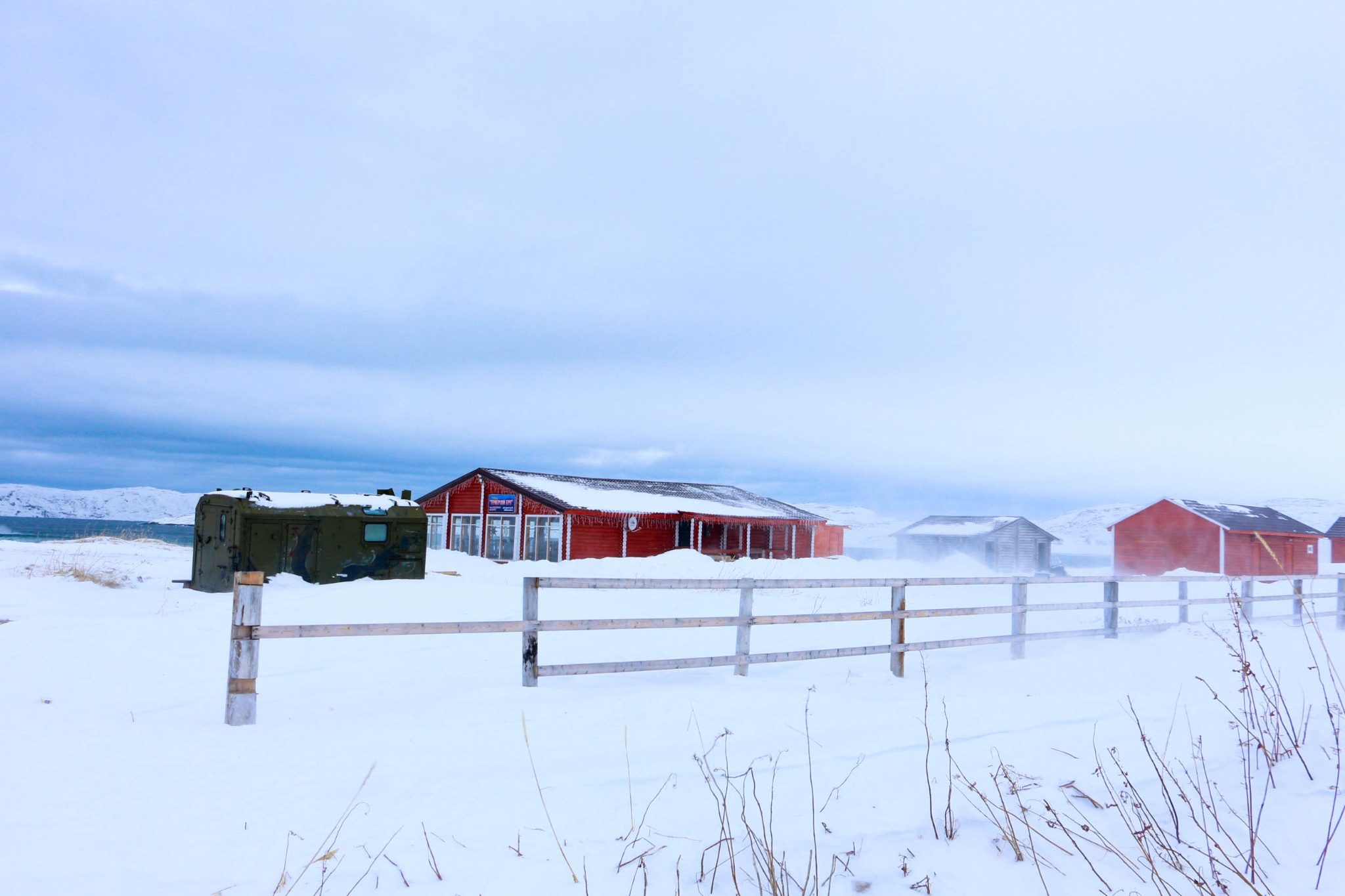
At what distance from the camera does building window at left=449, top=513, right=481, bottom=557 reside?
34.0m

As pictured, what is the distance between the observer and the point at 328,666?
854 cm

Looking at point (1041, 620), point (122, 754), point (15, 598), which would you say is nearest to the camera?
point (122, 754)

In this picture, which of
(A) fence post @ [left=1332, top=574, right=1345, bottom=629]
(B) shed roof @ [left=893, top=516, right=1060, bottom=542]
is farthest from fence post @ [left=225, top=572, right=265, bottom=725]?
(B) shed roof @ [left=893, top=516, right=1060, bottom=542]

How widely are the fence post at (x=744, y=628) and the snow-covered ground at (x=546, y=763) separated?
0.30 meters

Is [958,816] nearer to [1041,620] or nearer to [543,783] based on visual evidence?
[543,783]

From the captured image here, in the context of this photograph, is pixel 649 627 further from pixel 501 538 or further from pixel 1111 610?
pixel 501 538

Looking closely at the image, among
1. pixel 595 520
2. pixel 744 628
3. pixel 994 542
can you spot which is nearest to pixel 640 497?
pixel 595 520

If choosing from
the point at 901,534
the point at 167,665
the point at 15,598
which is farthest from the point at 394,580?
the point at 901,534

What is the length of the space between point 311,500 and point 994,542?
36.6m

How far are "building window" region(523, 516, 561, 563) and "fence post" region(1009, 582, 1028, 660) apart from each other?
A: 2221cm

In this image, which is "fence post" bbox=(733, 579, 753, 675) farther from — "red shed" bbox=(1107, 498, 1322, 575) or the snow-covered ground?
"red shed" bbox=(1107, 498, 1322, 575)

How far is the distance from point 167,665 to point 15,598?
22.9 ft

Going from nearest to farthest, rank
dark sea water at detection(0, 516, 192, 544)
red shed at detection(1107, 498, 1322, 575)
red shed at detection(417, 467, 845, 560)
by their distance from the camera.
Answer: red shed at detection(417, 467, 845, 560)
red shed at detection(1107, 498, 1322, 575)
dark sea water at detection(0, 516, 192, 544)

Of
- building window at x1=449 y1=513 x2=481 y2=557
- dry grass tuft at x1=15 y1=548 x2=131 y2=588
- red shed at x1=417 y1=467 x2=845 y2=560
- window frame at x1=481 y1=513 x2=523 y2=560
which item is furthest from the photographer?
building window at x1=449 y1=513 x2=481 y2=557
